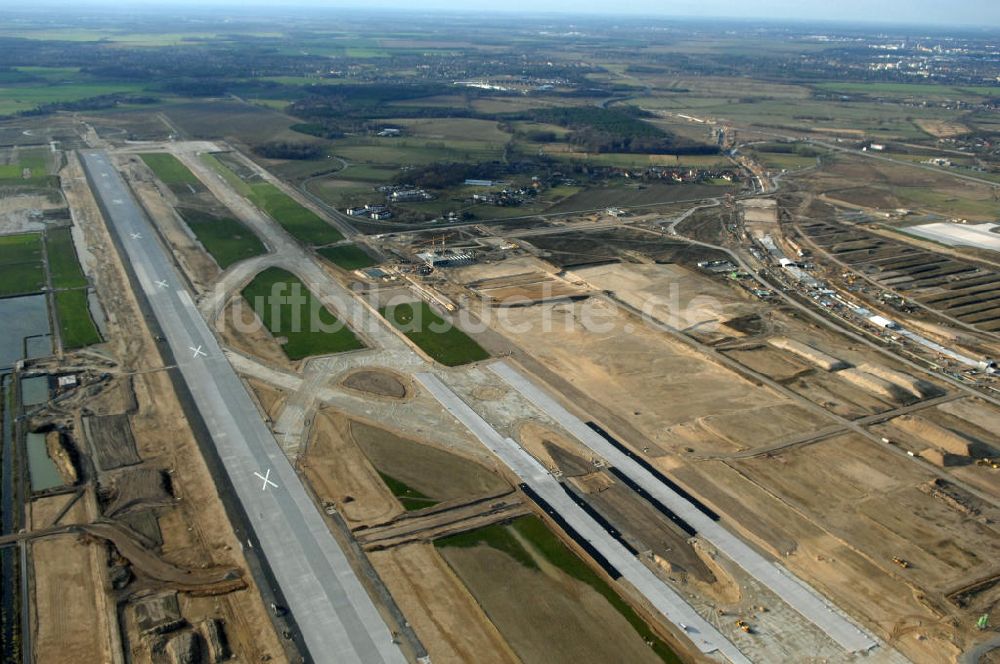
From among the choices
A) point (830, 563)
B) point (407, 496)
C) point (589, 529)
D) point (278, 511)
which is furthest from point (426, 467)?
point (830, 563)

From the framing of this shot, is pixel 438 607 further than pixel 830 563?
No

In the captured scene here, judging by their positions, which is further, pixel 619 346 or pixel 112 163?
pixel 112 163

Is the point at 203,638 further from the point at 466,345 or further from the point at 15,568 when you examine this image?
the point at 466,345

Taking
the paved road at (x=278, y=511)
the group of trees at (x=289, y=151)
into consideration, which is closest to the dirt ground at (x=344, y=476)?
the paved road at (x=278, y=511)

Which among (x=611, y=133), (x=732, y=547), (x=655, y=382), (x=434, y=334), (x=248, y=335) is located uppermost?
(x=611, y=133)

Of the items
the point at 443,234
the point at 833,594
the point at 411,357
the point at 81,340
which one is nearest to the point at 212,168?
the point at 443,234

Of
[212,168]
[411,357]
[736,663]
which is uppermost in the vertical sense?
[212,168]

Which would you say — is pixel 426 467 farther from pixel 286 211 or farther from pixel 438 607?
pixel 286 211

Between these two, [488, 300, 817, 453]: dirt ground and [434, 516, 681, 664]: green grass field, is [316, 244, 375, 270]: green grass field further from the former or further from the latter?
[434, 516, 681, 664]: green grass field
